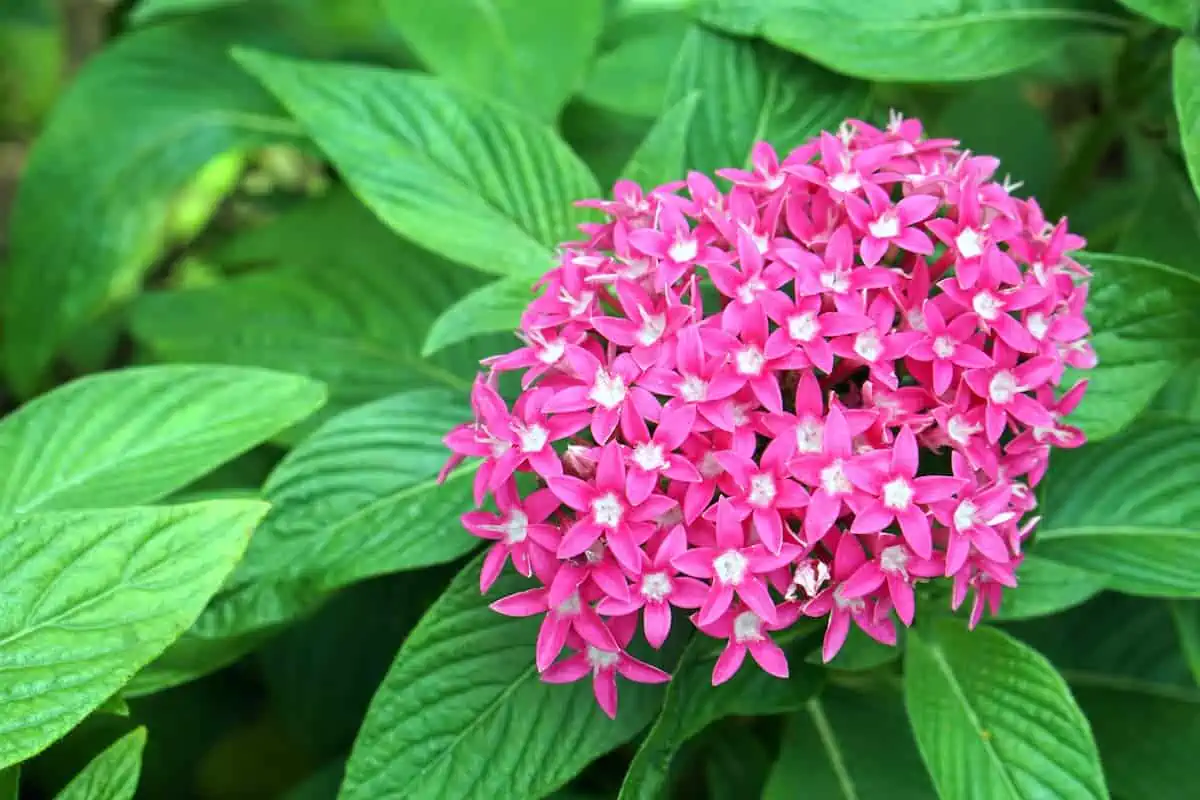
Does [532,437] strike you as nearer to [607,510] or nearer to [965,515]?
[607,510]

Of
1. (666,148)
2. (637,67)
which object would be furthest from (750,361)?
(637,67)

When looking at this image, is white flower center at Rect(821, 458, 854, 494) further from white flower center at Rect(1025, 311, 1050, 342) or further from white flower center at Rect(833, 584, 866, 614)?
white flower center at Rect(1025, 311, 1050, 342)

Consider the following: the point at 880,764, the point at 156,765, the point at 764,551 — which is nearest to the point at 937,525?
the point at 764,551

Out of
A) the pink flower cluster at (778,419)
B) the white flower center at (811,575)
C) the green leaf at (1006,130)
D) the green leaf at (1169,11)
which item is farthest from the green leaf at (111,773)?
the green leaf at (1006,130)

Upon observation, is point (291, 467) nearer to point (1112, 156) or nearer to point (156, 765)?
point (156, 765)

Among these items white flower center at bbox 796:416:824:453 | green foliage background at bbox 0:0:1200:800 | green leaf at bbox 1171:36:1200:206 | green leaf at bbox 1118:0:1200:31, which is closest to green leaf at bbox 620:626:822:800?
green foliage background at bbox 0:0:1200:800

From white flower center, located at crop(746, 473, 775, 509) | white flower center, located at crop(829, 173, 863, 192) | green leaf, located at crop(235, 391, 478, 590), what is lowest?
green leaf, located at crop(235, 391, 478, 590)

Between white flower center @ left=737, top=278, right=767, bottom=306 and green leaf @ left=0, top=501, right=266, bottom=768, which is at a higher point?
white flower center @ left=737, top=278, right=767, bottom=306
